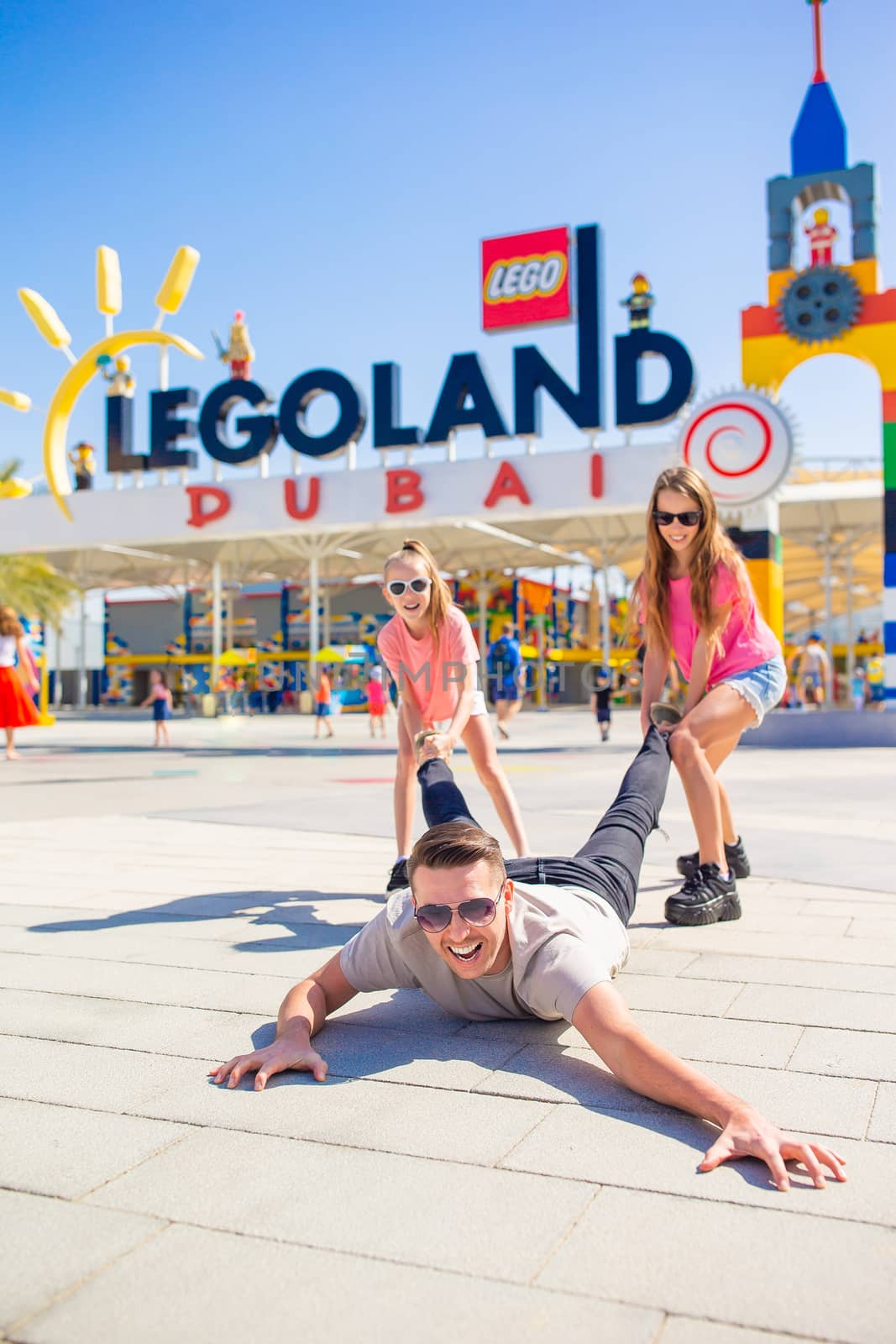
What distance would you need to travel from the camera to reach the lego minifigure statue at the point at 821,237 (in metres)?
17.1

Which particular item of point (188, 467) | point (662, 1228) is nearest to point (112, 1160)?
point (662, 1228)

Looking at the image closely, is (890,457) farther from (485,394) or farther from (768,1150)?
(768,1150)

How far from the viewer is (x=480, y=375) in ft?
77.1

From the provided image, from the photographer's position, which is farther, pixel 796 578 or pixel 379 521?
pixel 796 578

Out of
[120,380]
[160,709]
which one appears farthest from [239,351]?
[160,709]

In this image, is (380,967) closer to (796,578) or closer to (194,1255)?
(194,1255)

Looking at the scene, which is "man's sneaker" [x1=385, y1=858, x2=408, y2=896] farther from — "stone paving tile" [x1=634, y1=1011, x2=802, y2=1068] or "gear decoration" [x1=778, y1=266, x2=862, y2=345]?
"gear decoration" [x1=778, y1=266, x2=862, y2=345]

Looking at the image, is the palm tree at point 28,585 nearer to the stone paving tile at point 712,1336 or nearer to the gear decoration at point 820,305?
the gear decoration at point 820,305

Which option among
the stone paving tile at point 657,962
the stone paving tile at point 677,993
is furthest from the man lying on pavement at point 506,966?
the stone paving tile at point 657,962

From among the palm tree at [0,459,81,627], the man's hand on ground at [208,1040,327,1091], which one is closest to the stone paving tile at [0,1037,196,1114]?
the man's hand on ground at [208,1040,327,1091]

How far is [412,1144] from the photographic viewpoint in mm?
2088

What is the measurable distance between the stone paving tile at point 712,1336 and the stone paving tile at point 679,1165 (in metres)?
0.37

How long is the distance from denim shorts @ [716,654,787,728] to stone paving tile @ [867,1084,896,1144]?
1.97 meters

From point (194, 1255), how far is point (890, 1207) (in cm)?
109
